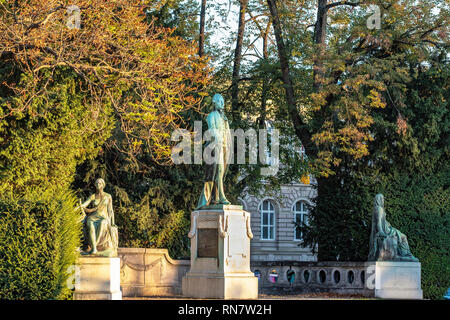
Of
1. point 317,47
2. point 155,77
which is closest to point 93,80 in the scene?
point 155,77

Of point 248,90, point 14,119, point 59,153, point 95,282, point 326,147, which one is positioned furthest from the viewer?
point 248,90

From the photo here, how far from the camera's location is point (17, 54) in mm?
17953

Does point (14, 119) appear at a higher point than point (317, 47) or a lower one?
lower

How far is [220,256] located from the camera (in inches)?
659

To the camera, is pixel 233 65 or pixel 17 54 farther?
pixel 233 65

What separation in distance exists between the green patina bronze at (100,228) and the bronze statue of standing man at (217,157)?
2113 mm

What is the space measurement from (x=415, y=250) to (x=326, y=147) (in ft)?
14.2

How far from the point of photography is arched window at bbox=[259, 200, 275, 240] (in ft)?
164

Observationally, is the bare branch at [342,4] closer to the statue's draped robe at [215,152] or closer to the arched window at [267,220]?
the statue's draped robe at [215,152]

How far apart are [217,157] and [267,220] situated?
33.2 meters

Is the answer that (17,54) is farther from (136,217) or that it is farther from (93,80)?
(136,217)

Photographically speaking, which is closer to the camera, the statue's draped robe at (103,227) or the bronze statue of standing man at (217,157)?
the statue's draped robe at (103,227)

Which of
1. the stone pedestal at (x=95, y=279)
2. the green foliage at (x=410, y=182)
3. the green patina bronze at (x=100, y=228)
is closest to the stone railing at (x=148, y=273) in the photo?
the green patina bronze at (x=100, y=228)

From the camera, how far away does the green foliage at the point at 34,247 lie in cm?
1443
